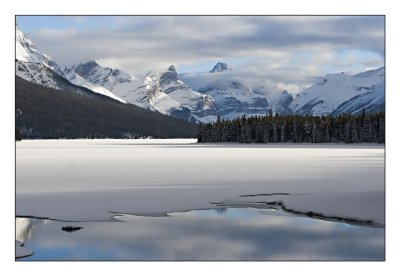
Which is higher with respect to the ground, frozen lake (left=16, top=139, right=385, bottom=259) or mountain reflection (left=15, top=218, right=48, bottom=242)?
frozen lake (left=16, top=139, right=385, bottom=259)

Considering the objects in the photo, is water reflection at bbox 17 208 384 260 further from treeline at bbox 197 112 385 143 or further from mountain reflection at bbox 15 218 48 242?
treeline at bbox 197 112 385 143

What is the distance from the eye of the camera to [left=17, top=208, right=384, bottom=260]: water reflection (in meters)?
17.7

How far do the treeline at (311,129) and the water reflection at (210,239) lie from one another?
13530cm

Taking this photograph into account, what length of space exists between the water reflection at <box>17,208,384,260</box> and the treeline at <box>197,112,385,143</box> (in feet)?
444

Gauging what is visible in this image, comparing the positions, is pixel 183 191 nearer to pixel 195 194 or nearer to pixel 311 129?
pixel 195 194

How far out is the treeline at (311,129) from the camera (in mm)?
155500

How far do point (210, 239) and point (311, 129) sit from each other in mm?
145303

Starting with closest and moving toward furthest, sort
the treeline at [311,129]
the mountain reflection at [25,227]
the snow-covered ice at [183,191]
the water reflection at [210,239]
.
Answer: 1. the water reflection at [210,239]
2. the mountain reflection at [25,227]
3. the snow-covered ice at [183,191]
4. the treeline at [311,129]

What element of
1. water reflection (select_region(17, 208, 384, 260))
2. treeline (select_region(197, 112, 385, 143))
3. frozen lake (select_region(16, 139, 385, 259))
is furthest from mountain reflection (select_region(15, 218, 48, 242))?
treeline (select_region(197, 112, 385, 143))

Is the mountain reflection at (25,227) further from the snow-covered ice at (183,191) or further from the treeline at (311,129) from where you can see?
the treeline at (311,129)

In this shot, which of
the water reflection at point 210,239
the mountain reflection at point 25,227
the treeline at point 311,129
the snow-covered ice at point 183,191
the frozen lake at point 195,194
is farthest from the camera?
the treeline at point 311,129

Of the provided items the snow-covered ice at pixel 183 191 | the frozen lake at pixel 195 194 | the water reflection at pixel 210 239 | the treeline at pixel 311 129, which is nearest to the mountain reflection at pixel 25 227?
the water reflection at pixel 210 239
